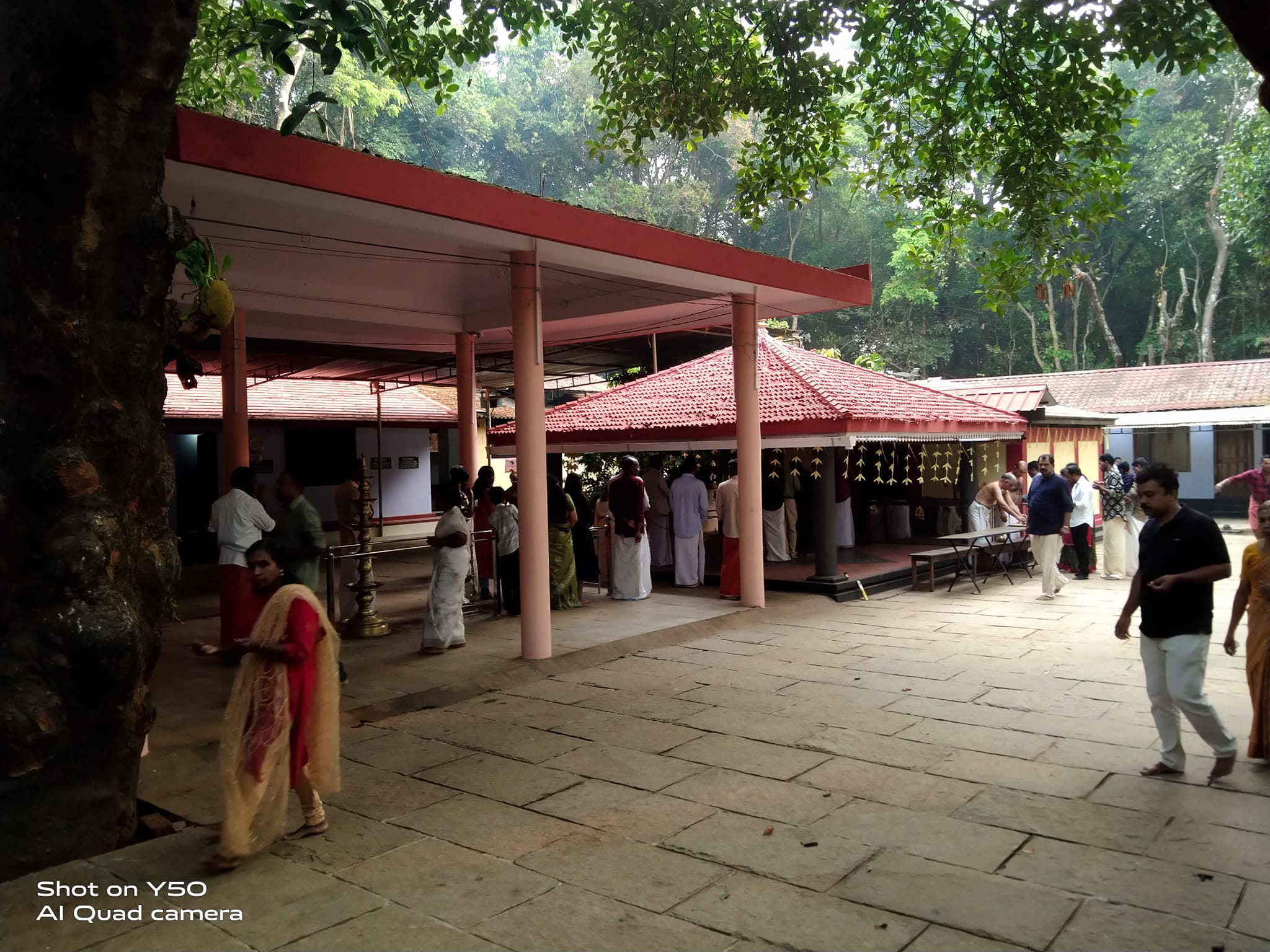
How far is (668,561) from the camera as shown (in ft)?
41.8

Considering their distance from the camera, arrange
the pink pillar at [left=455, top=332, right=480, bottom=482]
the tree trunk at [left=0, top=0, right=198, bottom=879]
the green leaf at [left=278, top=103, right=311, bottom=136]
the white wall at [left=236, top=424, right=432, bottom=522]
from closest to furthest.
→ the tree trunk at [left=0, top=0, right=198, bottom=879] < the green leaf at [left=278, top=103, right=311, bottom=136] < the pink pillar at [left=455, top=332, right=480, bottom=482] < the white wall at [left=236, top=424, right=432, bottom=522]

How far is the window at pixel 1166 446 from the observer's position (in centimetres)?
2228

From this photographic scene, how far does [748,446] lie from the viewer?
391 inches

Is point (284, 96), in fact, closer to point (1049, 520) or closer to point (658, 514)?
point (658, 514)

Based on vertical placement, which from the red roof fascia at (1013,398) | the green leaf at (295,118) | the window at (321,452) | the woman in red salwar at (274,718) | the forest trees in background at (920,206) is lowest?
the woman in red salwar at (274,718)

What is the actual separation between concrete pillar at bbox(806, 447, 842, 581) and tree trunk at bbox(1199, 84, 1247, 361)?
21123mm

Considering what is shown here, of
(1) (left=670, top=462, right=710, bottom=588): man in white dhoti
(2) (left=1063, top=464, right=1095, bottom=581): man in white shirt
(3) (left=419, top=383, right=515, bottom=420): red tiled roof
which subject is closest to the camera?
(1) (left=670, top=462, right=710, bottom=588): man in white dhoti

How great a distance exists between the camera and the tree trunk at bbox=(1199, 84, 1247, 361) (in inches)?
1061

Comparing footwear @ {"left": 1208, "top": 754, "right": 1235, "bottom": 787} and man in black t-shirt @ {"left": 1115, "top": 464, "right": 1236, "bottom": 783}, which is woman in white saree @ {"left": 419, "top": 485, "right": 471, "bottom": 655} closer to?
man in black t-shirt @ {"left": 1115, "top": 464, "right": 1236, "bottom": 783}

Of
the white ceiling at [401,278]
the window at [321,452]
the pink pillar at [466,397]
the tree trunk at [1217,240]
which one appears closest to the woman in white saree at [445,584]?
the white ceiling at [401,278]

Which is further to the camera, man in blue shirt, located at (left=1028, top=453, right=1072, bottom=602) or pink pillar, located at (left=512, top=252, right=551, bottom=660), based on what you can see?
man in blue shirt, located at (left=1028, top=453, right=1072, bottom=602)

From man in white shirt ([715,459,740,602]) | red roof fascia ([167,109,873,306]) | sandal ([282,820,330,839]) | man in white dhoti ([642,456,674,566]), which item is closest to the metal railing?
man in white dhoti ([642,456,674,566])

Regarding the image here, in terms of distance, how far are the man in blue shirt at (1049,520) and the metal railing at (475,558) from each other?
4915 millimetres

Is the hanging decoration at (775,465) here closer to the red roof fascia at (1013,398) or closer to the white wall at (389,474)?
the red roof fascia at (1013,398)
